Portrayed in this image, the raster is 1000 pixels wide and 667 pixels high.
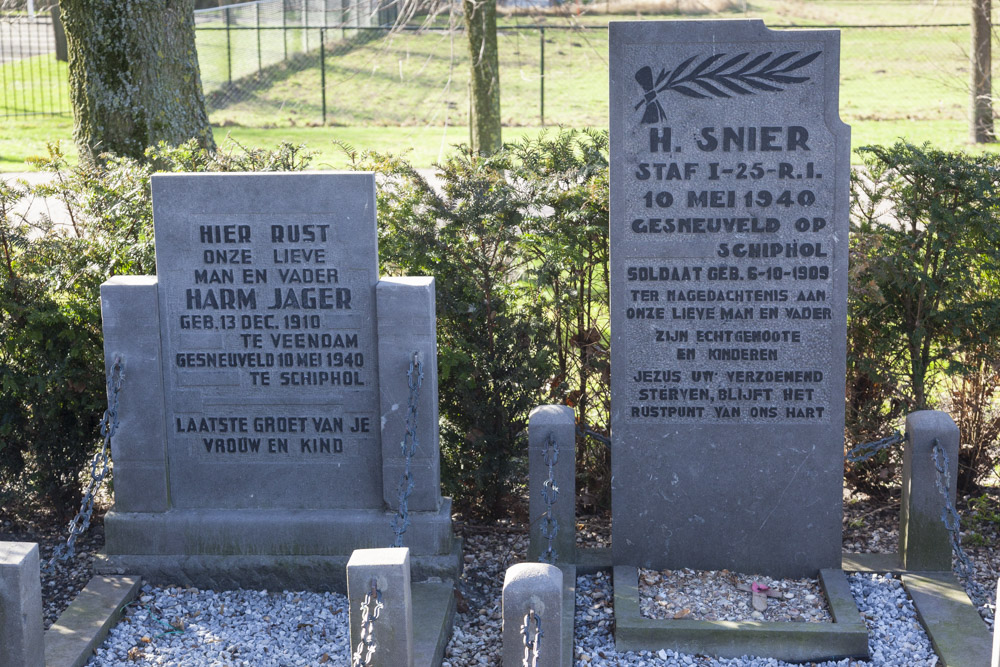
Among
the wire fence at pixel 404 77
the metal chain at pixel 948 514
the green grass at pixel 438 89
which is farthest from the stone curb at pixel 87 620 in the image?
the wire fence at pixel 404 77

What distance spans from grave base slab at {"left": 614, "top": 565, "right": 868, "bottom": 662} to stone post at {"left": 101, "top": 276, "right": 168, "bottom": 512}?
2.44 m

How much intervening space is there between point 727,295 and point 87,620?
3.29 metres

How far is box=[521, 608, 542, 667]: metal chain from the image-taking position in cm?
365

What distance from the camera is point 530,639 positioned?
12.1 ft

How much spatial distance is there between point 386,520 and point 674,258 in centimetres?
191

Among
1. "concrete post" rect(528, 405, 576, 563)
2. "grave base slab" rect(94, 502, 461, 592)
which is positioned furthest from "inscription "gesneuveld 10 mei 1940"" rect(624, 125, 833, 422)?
"grave base slab" rect(94, 502, 461, 592)

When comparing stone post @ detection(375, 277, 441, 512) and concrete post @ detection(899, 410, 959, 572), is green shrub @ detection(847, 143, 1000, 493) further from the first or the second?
stone post @ detection(375, 277, 441, 512)

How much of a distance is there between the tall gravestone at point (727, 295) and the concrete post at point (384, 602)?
67.7 inches

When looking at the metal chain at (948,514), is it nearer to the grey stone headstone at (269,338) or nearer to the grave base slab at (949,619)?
the grave base slab at (949,619)

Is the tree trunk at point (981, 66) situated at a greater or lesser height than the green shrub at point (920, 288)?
greater

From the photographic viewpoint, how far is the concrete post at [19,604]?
3.91 metres

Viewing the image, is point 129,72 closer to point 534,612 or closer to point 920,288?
point 920,288

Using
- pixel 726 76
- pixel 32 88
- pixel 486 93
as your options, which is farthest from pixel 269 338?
pixel 32 88

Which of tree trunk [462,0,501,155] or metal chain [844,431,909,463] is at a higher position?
tree trunk [462,0,501,155]
